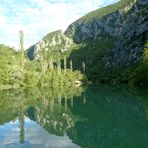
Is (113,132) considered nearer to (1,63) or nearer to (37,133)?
(37,133)

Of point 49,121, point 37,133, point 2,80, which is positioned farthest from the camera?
point 2,80

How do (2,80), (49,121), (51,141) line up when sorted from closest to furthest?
(51,141) → (49,121) → (2,80)

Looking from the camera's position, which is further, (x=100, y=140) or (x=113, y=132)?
(x=113, y=132)

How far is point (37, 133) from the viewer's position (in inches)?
1496

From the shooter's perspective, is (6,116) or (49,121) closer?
(49,121)

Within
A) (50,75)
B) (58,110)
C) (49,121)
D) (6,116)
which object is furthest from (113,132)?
(50,75)

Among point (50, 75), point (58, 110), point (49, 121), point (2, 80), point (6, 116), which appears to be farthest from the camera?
point (50, 75)

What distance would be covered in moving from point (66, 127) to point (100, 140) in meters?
9.56

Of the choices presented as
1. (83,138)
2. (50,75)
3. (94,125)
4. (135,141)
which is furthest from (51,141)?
(50,75)

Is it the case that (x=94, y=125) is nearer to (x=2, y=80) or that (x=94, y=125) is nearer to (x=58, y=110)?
(x=58, y=110)

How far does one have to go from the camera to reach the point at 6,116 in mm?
53562

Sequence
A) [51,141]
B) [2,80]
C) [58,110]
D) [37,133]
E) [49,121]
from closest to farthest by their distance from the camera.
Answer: [51,141], [37,133], [49,121], [58,110], [2,80]

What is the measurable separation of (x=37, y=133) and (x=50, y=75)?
138 meters

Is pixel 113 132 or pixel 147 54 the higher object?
pixel 147 54
